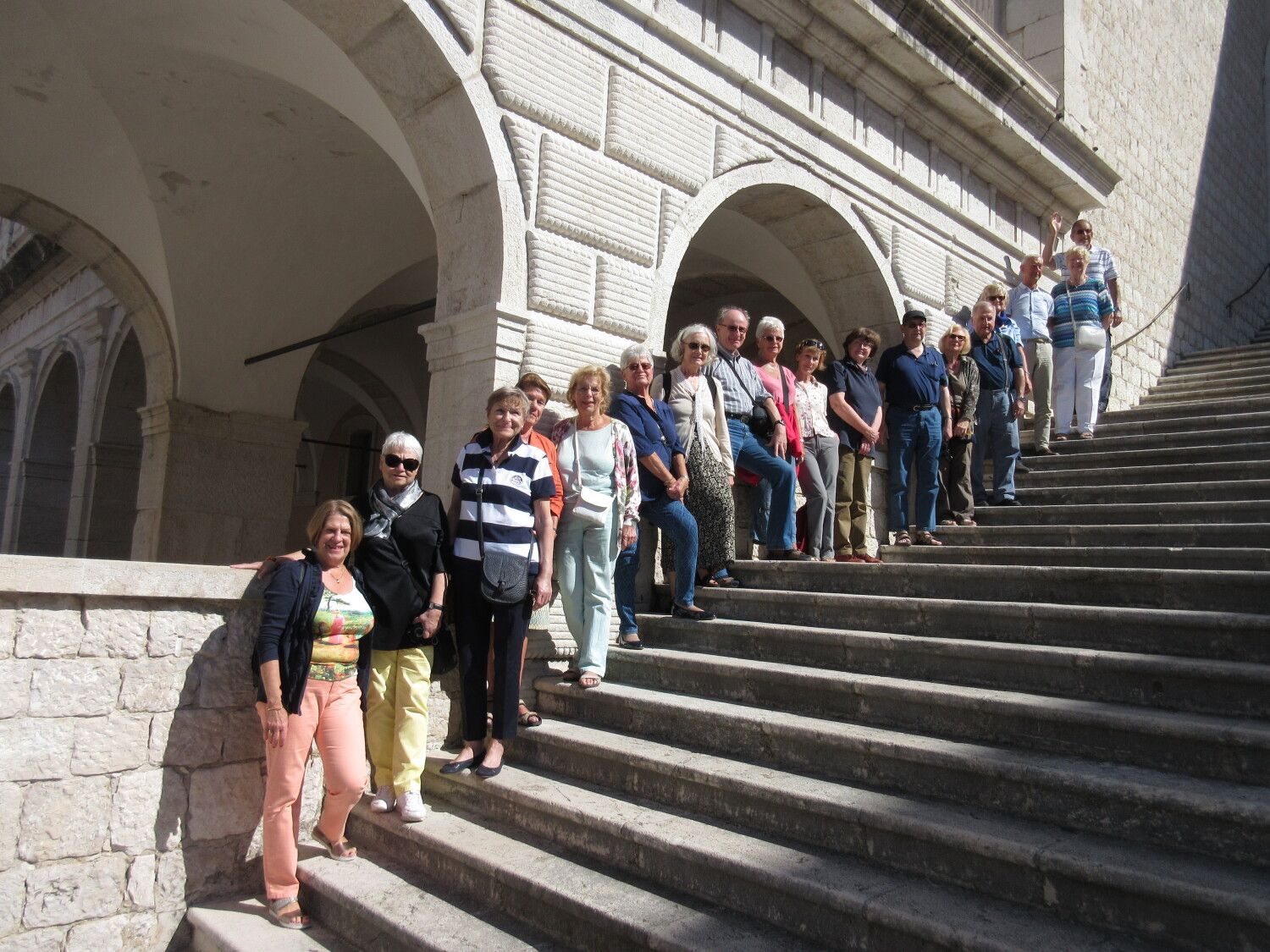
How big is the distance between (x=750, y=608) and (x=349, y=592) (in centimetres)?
225

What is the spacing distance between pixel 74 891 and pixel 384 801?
44.4 inches

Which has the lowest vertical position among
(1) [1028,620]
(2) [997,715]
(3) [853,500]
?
(2) [997,715]

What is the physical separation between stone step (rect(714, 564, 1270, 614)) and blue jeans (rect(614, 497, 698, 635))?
47 centimetres

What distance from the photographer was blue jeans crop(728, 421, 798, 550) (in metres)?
5.55

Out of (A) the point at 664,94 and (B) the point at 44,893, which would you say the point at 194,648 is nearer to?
(B) the point at 44,893

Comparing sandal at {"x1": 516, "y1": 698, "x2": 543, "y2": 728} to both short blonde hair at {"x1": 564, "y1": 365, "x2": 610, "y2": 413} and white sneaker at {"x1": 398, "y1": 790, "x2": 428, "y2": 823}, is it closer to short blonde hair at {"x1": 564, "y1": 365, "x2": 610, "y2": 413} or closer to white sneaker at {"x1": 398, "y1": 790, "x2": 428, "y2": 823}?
white sneaker at {"x1": 398, "y1": 790, "x2": 428, "y2": 823}

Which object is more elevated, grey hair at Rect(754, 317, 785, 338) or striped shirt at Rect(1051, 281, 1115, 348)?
striped shirt at Rect(1051, 281, 1115, 348)

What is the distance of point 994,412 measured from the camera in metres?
6.88

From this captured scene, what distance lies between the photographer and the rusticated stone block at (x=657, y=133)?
18.8 feet

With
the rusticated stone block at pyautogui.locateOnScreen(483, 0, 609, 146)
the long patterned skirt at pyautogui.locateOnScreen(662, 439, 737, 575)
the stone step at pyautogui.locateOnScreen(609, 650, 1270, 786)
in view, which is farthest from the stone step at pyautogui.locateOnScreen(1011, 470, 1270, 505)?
the rusticated stone block at pyautogui.locateOnScreen(483, 0, 609, 146)

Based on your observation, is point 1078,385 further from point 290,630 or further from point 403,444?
point 290,630

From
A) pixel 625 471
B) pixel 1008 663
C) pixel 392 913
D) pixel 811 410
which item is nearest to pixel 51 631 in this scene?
pixel 392 913

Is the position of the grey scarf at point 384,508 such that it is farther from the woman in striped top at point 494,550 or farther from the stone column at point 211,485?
the stone column at point 211,485

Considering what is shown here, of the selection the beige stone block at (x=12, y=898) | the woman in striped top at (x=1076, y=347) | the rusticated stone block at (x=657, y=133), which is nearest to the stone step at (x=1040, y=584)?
the rusticated stone block at (x=657, y=133)
